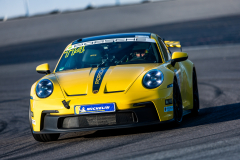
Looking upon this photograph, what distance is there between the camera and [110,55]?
605cm

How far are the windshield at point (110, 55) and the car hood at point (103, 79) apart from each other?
33 cm

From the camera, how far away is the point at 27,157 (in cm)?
444

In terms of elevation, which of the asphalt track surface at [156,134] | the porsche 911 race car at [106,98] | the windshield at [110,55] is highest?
the windshield at [110,55]

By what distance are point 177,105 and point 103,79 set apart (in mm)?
1047

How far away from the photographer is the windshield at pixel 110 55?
5.92 meters

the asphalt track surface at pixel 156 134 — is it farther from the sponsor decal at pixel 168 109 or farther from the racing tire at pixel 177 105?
the sponsor decal at pixel 168 109

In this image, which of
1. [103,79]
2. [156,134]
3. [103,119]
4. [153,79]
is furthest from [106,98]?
[156,134]

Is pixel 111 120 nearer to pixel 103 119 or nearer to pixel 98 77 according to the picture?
pixel 103 119

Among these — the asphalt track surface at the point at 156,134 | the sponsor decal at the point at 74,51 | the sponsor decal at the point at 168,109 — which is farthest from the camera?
the sponsor decal at the point at 74,51

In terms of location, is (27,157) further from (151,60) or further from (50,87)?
(151,60)

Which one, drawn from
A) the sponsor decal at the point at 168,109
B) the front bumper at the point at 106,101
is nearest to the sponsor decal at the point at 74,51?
the front bumper at the point at 106,101

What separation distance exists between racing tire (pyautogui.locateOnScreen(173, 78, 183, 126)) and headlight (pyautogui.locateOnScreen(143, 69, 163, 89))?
0.31m

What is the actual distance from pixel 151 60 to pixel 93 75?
38.8 inches

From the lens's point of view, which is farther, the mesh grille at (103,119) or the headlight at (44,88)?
the headlight at (44,88)
